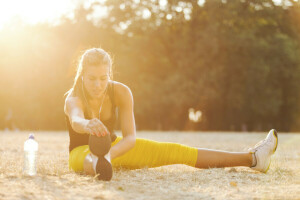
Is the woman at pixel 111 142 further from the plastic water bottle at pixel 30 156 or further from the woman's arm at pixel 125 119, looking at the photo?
the plastic water bottle at pixel 30 156

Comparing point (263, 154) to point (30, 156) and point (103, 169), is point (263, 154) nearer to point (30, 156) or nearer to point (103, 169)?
point (103, 169)

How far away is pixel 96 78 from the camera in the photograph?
433cm

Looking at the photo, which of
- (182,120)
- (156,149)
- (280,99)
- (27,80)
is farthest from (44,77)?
(156,149)

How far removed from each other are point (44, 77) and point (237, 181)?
2635cm

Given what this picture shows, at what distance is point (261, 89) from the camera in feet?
94.9

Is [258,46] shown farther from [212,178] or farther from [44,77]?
[212,178]

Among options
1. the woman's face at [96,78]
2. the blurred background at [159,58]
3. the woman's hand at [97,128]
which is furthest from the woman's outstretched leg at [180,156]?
the blurred background at [159,58]

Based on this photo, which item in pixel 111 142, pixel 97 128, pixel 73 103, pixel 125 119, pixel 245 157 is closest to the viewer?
pixel 97 128

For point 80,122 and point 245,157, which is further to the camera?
point 245,157

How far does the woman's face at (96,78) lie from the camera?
4309 millimetres

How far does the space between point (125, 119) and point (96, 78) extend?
630 millimetres

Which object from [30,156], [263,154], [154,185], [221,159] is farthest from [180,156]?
[30,156]

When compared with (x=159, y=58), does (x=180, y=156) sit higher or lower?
lower

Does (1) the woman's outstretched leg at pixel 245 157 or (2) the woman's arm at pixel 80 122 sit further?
(1) the woman's outstretched leg at pixel 245 157
